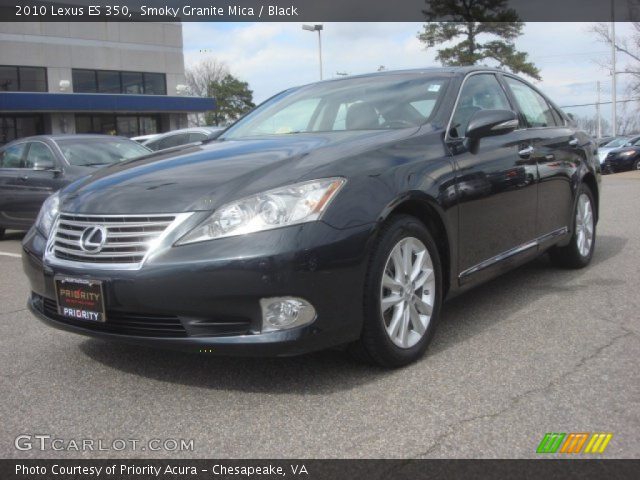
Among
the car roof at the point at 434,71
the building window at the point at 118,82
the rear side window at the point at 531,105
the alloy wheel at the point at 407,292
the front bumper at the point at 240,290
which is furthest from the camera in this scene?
the building window at the point at 118,82

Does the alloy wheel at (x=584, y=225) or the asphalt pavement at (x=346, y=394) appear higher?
the alloy wheel at (x=584, y=225)

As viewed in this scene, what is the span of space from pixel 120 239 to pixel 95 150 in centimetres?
624

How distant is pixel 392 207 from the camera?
10.7ft

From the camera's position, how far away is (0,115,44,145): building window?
103ft

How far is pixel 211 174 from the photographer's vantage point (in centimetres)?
329

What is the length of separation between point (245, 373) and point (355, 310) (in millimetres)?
710

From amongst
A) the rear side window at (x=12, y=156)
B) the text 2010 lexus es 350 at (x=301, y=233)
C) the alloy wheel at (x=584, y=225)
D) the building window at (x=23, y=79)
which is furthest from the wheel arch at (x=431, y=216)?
the building window at (x=23, y=79)

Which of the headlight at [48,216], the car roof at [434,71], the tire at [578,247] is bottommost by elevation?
the tire at [578,247]

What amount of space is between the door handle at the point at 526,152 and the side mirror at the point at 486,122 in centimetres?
53

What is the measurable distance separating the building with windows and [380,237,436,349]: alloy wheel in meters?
29.7

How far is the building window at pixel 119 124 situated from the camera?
33781 mm

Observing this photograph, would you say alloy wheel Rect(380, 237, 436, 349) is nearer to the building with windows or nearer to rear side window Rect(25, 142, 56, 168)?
rear side window Rect(25, 142, 56, 168)

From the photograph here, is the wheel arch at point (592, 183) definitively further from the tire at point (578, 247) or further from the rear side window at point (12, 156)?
the rear side window at point (12, 156)

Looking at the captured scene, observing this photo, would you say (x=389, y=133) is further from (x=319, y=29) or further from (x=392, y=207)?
(x=319, y=29)
